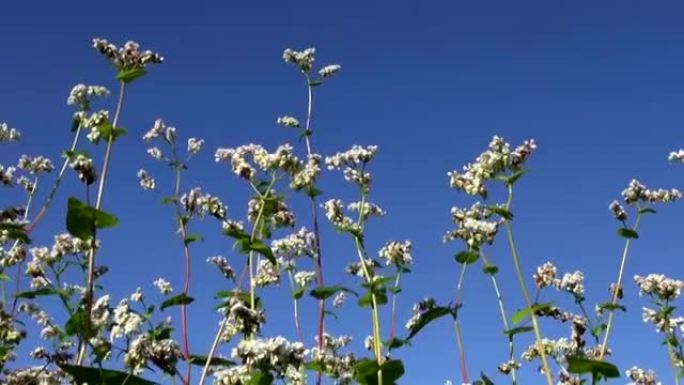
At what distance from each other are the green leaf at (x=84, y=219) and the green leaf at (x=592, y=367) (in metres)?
3.85

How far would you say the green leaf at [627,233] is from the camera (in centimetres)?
969

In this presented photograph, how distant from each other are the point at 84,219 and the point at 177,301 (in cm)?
152

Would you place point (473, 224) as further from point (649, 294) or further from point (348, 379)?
point (649, 294)

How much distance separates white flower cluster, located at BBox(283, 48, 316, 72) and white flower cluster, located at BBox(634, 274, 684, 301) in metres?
Answer: 5.27

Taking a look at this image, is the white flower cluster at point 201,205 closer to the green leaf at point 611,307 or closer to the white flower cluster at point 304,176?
the white flower cluster at point 304,176

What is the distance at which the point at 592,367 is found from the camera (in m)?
7.04

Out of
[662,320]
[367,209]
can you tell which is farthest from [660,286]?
[367,209]

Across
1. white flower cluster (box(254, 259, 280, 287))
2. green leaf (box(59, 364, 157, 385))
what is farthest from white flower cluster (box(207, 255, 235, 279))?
green leaf (box(59, 364, 157, 385))

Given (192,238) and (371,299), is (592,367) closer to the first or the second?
(371,299)

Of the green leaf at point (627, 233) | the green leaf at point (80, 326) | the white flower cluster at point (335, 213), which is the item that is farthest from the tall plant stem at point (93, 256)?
the green leaf at point (627, 233)

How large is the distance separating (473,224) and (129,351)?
4358 mm

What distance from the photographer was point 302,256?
10219mm

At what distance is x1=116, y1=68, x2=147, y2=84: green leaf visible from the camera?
27.5 ft

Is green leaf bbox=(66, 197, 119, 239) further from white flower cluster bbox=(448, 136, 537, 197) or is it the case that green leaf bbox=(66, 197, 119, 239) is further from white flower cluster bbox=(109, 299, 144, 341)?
white flower cluster bbox=(448, 136, 537, 197)
